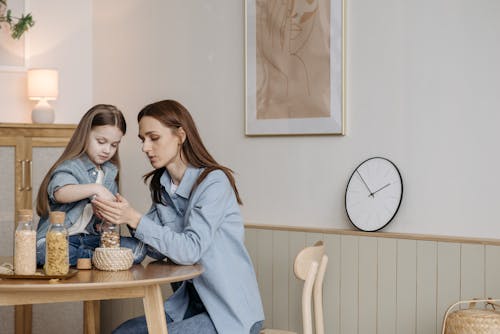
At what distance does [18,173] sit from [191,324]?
2234 millimetres

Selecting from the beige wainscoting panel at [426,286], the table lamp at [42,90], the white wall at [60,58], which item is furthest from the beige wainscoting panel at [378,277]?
the white wall at [60,58]

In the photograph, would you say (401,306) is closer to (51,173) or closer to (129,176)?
→ (51,173)

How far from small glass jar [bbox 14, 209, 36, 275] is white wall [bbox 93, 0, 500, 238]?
1.65 m

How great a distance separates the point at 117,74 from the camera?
5.04 metres

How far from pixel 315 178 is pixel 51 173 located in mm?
1441

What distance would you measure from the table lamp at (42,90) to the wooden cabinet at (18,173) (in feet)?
0.38

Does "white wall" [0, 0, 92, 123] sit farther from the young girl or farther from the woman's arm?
the woman's arm

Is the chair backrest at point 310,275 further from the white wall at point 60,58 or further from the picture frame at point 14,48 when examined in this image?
the picture frame at point 14,48

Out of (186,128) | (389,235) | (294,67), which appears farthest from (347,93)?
(186,128)

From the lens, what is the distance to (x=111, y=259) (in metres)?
2.69

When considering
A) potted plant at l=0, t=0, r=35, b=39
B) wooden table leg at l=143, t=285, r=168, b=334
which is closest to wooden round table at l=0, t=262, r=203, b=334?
wooden table leg at l=143, t=285, r=168, b=334

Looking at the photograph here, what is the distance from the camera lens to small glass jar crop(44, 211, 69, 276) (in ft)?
8.32

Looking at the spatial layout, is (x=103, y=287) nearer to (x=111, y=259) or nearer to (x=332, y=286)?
(x=111, y=259)

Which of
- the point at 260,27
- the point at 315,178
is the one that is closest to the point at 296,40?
the point at 260,27
